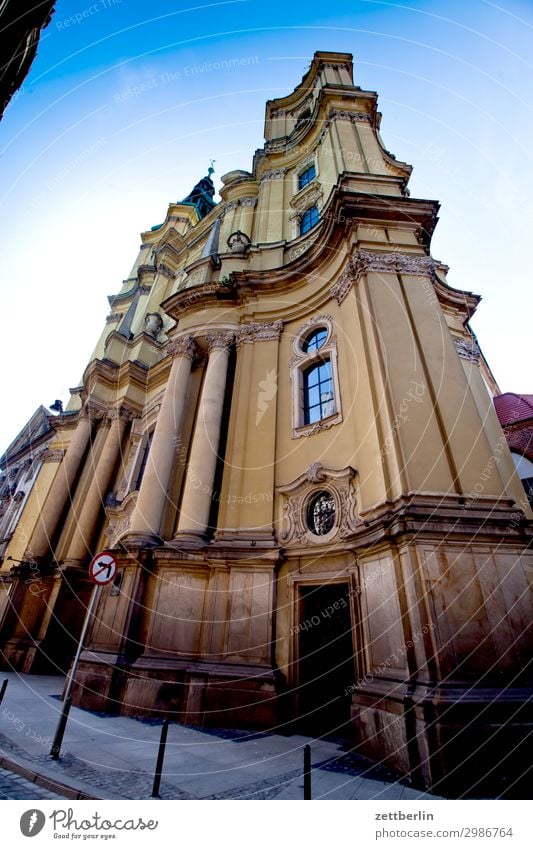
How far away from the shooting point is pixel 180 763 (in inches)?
190

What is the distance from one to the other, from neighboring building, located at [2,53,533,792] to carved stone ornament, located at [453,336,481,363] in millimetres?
85

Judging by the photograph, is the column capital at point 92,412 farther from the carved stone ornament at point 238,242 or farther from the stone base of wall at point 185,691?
the stone base of wall at point 185,691

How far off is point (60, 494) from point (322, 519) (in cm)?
1288

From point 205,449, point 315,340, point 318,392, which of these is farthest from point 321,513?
point 315,340

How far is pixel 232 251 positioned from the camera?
1616 cm

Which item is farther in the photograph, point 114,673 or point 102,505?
point 102,505

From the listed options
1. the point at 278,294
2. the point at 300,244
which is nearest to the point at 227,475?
the point at 278,294

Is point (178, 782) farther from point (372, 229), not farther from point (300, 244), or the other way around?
point (300, 244)

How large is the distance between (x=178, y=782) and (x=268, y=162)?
23079mm

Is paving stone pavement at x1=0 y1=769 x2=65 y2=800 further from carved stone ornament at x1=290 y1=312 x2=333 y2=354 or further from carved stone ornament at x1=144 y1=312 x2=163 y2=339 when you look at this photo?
carved stone ornament at x1=144 y1=312 x2=163 y2=339

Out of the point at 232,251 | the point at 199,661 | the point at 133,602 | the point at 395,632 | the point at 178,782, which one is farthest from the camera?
the point at 232,251

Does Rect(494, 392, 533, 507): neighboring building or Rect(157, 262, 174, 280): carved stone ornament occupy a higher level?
Rect(157, 262, 174, 280): carved stone ornament

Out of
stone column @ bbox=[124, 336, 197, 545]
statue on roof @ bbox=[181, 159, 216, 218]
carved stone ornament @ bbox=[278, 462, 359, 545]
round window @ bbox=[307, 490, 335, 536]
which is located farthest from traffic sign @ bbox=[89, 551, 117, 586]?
statue on roof @ bbox=[181, 159, 216, 218]

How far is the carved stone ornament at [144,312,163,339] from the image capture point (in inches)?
800
